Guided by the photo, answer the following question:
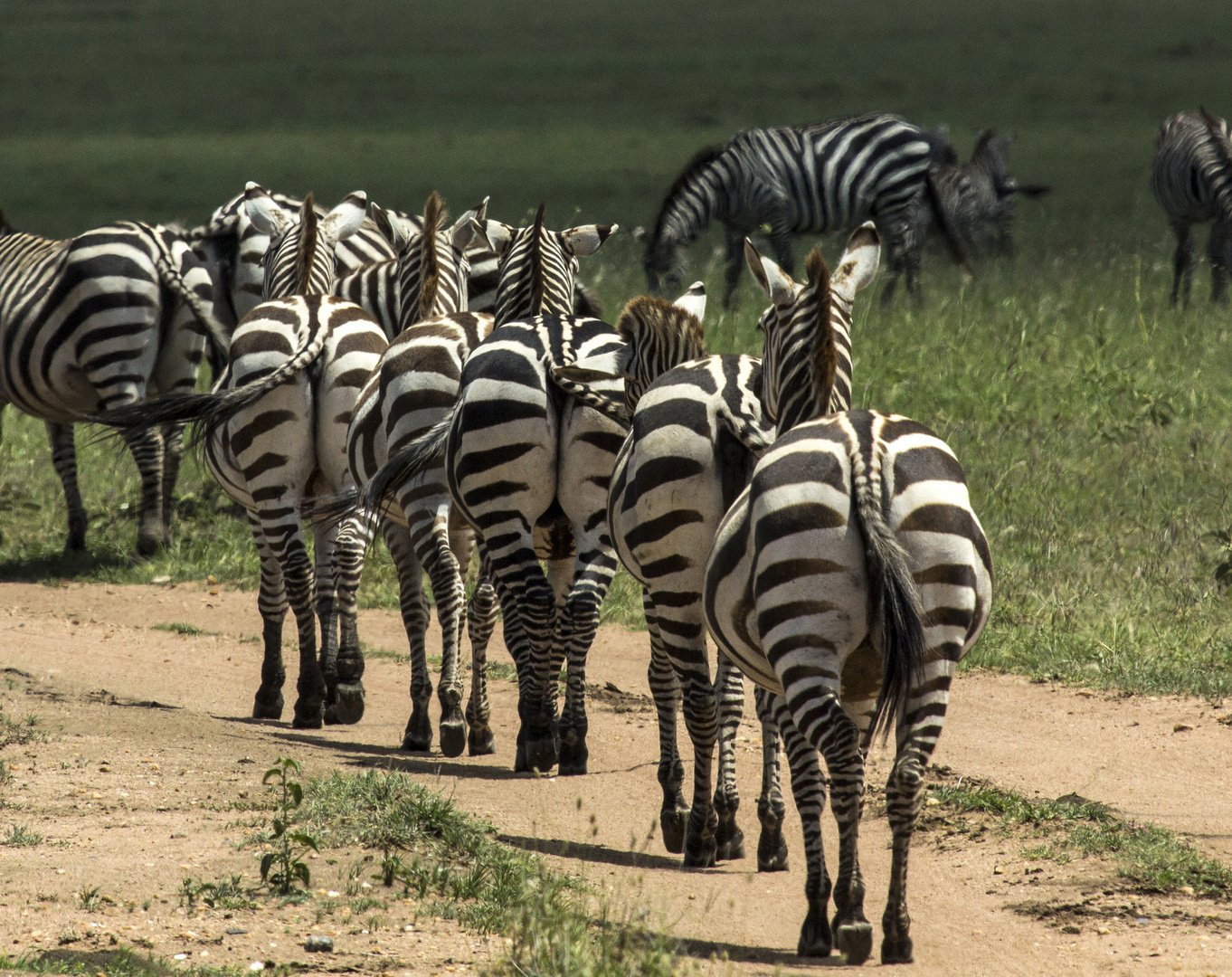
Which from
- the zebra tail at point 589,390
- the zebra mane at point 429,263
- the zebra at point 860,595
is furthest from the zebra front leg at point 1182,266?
the zebra at point 860,595

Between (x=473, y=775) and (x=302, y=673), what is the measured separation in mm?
1227

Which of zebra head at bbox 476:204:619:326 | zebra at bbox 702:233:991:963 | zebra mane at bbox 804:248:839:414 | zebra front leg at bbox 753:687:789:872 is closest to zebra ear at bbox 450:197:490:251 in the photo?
zebra head at bbox 476:204:619:326

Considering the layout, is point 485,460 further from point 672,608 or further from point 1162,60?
point 1162,60

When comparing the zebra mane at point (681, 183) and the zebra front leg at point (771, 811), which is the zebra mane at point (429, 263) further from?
the zebra mane at point (681, 183)

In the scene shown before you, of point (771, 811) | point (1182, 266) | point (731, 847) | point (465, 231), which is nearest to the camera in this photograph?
point (771, 811)

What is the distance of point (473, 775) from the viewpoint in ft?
19.8

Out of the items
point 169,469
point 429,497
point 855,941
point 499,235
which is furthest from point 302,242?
point 855,941

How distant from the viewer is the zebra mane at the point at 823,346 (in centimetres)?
471

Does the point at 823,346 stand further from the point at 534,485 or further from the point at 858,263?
the point at 534,485

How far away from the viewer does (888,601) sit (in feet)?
12.7

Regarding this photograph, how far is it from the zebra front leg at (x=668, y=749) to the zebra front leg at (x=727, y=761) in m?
0.14

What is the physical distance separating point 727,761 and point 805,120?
81.7 ft

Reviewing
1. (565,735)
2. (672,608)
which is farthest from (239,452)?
(672,608)

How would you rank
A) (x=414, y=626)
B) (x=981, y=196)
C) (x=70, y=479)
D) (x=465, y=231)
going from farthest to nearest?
(x=981, y=196), (x=70, y=479), (x=465, y=231), (x=414, y=626)
